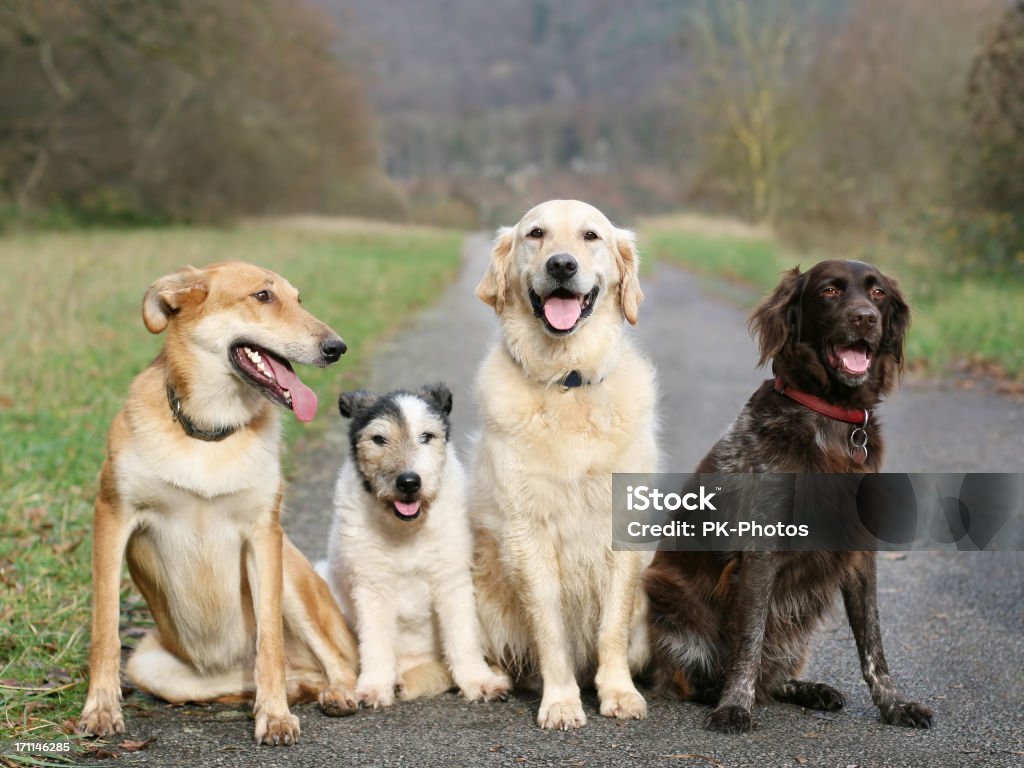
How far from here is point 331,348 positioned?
4.48 m

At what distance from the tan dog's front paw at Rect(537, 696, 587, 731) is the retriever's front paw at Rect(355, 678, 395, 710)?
66 centimetres

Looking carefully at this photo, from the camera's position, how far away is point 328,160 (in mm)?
55031

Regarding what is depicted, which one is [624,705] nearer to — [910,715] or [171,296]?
[910,715]

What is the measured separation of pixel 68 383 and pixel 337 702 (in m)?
6.84

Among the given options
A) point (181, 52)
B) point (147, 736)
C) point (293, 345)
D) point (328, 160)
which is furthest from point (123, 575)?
point (328, 160)

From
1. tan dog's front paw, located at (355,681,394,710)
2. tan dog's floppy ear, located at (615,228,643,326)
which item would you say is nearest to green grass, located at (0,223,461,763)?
tan dog's front paw, located at (355,681,394,710)

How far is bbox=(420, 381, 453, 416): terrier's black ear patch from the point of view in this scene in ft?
16.7

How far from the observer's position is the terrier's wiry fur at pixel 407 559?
474 cm

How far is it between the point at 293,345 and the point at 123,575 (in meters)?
2.32

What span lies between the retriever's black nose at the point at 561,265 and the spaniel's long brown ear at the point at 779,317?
0.82 metres

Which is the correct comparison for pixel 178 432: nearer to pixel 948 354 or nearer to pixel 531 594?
pixel 531 594

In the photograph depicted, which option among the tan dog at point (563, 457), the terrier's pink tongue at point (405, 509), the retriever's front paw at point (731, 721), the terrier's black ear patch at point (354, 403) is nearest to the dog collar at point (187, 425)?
the terrier's black ear patch at point (354, 403)

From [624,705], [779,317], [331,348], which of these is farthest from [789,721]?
[331,348]

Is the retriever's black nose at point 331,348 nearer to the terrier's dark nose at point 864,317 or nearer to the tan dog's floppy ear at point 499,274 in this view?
the tan dog's floppy ear at point 499,274
